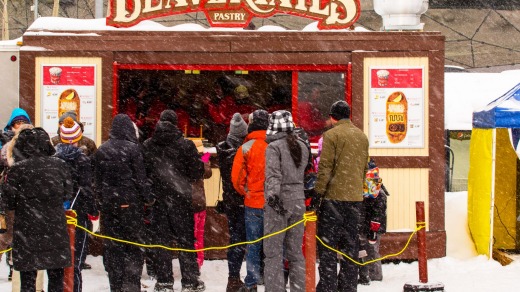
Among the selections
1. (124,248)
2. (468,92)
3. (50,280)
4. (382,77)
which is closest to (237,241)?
(124,248)

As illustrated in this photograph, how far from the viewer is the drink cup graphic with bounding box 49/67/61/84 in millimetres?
11945

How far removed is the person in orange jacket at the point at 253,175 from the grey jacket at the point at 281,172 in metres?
0.34

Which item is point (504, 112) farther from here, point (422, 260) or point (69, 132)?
point (69, 132)

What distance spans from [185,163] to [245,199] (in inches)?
34.0

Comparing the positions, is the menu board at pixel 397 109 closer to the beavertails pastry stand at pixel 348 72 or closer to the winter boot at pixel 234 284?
the beavertails pastry stand at pixel 348 72

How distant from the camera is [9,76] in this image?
40.7 feet

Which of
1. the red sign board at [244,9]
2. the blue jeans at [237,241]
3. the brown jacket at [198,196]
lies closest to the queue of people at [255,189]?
the blue jeans at [237,241]

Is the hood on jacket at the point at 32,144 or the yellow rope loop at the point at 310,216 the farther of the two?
the yellow rope loop at the point at 310,216

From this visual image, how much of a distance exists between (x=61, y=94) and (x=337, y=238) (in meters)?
4.81

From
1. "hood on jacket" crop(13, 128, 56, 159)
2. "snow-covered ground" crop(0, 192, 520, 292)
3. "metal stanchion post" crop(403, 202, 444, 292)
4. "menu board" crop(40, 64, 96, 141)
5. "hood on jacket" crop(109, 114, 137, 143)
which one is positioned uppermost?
"menu board" crop(40, 64, 96, 141)

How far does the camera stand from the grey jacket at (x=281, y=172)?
8.56 meters

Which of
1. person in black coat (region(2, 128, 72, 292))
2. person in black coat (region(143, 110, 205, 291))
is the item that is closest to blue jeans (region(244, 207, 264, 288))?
person in black coat (region(143, 110, 205, 291))

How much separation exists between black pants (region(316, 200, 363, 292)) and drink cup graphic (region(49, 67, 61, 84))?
15.3 ft

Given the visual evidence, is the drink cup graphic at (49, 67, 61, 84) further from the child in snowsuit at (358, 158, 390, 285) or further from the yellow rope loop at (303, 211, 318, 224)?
the yellow rope loop at (303, 211, 318, 224)
